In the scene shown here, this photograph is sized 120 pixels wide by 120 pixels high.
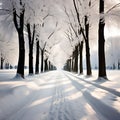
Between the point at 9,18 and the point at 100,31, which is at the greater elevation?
the point at 9,18

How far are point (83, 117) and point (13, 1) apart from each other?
12.6 metres

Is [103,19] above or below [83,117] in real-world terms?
above

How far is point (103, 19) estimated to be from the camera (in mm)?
16844

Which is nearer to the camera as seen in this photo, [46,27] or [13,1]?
[13,1]

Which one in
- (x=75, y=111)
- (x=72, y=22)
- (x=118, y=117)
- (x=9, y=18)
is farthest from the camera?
(x=72, y=22)

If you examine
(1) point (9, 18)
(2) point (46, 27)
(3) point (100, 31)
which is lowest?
(3) point (100, 31)

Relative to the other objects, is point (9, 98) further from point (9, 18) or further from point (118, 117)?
point (9, 18)

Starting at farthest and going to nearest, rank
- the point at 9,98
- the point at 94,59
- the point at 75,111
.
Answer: the point at 94,59
the point at 9,98
the point at 75,111

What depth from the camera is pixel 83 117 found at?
20.4 ft

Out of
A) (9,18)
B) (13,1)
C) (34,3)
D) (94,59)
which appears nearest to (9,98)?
(13,1)

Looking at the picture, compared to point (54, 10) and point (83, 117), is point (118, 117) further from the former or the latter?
point (54, 10)

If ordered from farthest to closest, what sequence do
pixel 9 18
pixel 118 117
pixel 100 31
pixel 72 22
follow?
1. pixel 72 22
2. pixel 9 18
3. pixel 100 31
4. pixel 118 117

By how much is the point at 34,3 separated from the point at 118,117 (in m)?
14.3

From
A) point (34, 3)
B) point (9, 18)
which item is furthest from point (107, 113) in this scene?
point (9, 18)
